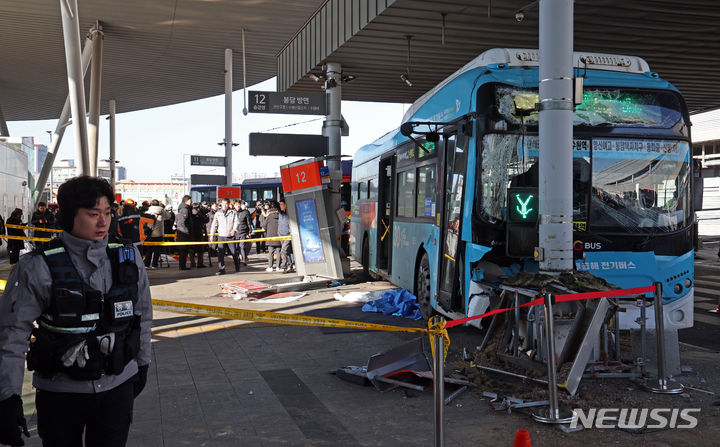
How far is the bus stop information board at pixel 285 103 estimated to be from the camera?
1534 centimetres

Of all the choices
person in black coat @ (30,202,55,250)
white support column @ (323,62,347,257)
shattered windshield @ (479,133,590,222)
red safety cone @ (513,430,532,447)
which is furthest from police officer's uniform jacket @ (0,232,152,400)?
person in black coat @ (30,202,55,250)

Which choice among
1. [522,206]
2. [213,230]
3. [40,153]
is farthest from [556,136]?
[40,153]

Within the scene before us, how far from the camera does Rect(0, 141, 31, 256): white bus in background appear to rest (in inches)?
1048

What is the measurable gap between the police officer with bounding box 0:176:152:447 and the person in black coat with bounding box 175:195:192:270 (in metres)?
15.5

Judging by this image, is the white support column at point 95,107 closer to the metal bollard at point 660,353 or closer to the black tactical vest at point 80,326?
the metal bollard at point 660,353

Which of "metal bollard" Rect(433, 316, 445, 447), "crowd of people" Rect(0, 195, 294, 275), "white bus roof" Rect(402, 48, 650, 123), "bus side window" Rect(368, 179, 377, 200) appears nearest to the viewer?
"metal bollard" Rect(433, 316, 445, 447)

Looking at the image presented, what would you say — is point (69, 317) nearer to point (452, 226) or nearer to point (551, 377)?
point (551, 377)

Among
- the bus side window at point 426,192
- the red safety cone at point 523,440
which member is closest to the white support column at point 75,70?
the bus side window at point 426,192

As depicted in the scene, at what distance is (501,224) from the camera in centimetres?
774

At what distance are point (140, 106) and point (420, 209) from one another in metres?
42.7

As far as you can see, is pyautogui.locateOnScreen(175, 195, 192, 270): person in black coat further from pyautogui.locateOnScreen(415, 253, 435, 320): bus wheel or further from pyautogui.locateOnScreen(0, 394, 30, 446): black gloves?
pyautogui.locateOnScreen(0, 394, 30, 446): black gloves

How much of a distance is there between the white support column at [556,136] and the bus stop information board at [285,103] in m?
9.08

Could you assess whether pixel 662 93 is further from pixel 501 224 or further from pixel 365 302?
pixel 365 302

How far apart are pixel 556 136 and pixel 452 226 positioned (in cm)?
191
